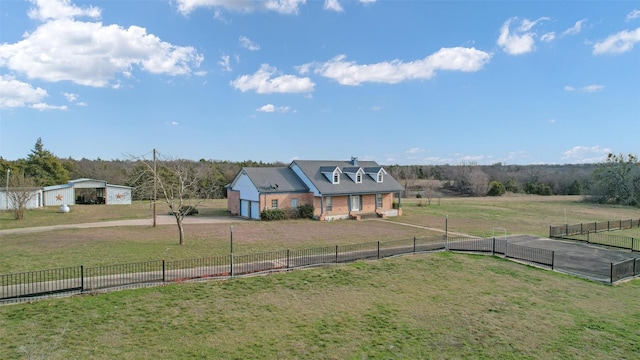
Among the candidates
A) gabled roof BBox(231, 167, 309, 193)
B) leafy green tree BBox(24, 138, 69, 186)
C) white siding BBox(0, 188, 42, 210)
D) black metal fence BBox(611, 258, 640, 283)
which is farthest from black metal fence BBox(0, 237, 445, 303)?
leafy green tree BBox(24, 138, 69, 186)

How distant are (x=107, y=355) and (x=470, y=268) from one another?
1706 cm

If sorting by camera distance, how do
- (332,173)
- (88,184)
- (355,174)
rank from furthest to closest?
(88,184), (355,174), (332,173)

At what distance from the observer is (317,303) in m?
13.8

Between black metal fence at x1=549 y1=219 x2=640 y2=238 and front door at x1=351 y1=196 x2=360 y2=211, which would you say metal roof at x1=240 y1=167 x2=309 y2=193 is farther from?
black metal fence at x1=549 y1=219 x2=640 y2=238

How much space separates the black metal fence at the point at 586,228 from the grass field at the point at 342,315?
1301 cm

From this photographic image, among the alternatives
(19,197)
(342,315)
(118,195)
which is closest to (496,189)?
(118,195)

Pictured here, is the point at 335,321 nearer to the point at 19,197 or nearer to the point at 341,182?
the point at 341,182

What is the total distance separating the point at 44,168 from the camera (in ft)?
195

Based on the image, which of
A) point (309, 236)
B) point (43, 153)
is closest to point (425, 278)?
point (309, 236)

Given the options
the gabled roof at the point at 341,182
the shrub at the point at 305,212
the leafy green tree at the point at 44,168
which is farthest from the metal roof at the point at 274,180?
the leafy green tree at the point at 44,168

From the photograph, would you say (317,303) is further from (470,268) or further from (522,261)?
(522,261)

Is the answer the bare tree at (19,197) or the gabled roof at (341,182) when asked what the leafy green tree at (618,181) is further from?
the bare tree at (19,197)

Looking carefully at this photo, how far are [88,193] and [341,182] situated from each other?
39.0m

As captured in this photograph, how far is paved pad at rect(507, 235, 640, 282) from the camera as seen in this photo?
1997cm
